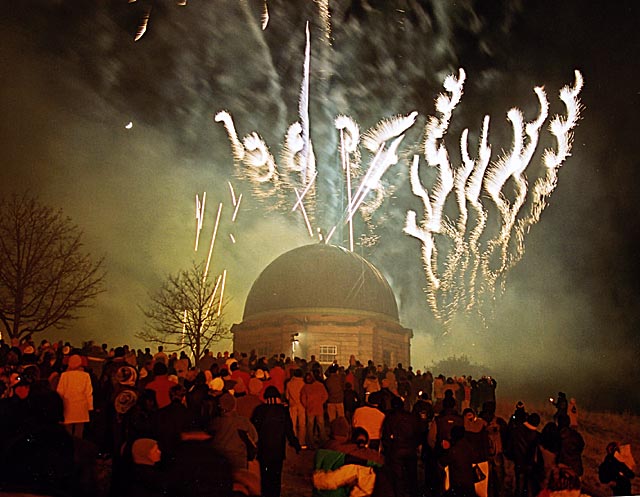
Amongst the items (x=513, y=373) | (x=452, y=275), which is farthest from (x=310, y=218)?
(x=513, y=373)

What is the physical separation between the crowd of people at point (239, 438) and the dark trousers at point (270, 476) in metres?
0.02

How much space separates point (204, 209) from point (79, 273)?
5396 millimetres

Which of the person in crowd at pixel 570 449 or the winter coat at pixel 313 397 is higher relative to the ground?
the winter coat at pixel 313 397

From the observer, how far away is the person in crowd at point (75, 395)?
424 inches

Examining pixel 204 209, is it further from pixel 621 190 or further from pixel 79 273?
pixel 621 190

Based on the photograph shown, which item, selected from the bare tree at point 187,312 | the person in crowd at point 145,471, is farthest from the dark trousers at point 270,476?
the bare tree at point 187,312

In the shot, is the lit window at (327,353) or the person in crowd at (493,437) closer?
the person in crowd at (493,437)

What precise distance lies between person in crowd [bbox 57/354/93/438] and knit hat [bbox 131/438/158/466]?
4167 millimetres

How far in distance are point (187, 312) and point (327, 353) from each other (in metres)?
11.6

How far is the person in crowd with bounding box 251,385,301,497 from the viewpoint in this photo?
966 cm

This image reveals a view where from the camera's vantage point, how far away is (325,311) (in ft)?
111

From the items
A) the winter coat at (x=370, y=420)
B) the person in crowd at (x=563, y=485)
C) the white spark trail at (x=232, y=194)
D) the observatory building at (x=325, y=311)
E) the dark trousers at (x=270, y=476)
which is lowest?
the dark trousers at (x=270, y=476)

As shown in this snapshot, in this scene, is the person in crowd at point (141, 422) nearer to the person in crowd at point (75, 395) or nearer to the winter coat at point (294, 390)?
the person in crowd at point (75, 395)

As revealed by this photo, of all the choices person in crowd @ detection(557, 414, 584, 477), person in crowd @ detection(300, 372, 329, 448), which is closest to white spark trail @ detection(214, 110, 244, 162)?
person in crowd @ detection(300, 372, 329, 448)
